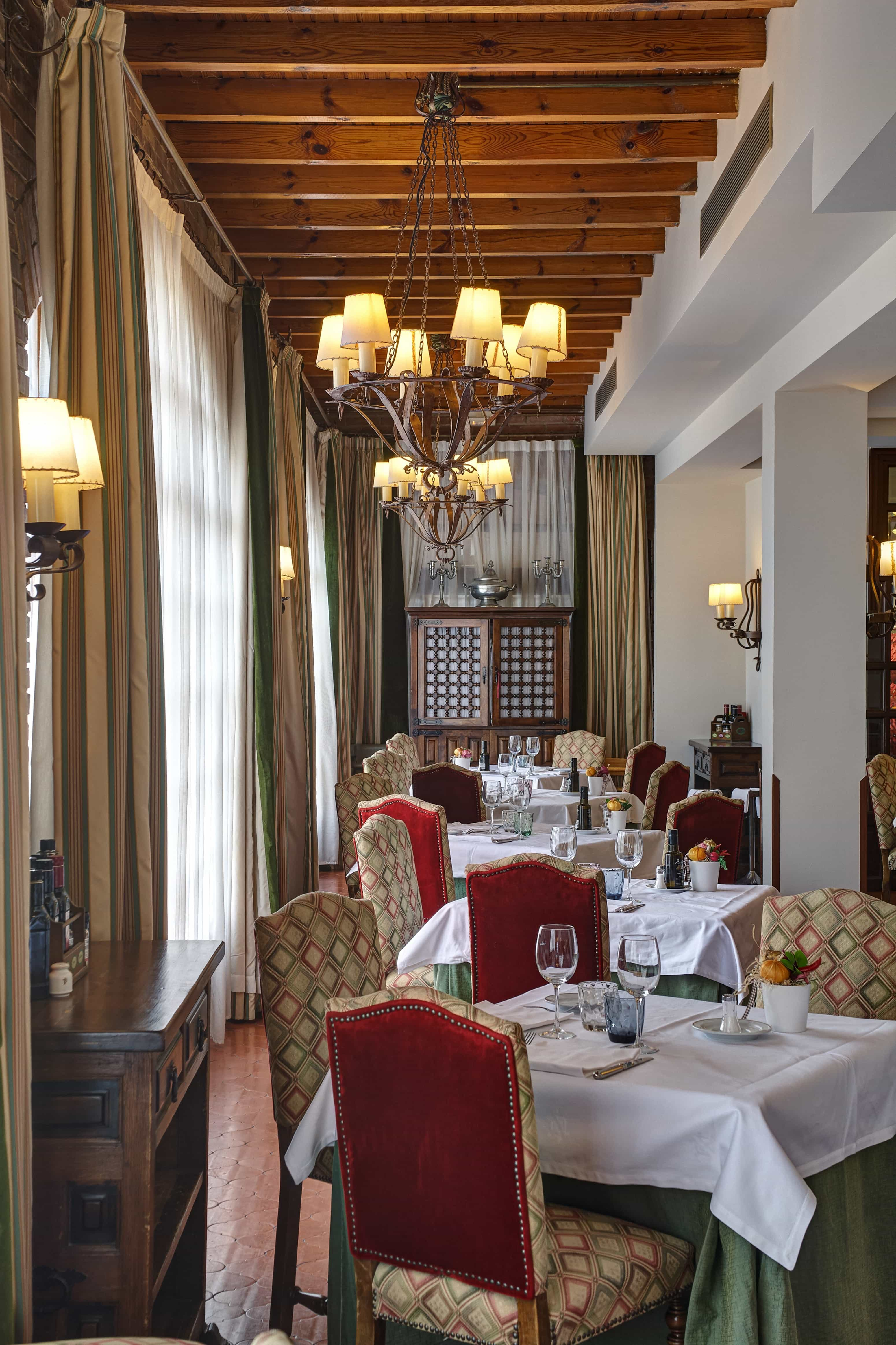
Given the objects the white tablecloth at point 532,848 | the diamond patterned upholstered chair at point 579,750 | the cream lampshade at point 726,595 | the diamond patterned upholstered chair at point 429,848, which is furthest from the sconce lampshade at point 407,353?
the cream lampshade at point 726,595

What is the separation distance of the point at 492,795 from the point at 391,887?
2.52m

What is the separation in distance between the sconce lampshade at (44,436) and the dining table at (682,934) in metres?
2.14

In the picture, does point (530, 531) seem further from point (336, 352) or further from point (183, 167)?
point (336, 352)

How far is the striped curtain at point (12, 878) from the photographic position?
73.5 inches

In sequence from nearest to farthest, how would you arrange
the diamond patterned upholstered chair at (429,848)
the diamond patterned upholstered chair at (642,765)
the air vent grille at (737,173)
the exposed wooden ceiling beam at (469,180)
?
the air vent grille at (737,173) → the diamond patterned upholstered chair at (429,848) → the exposed wooden ceiling beam at (469,180) → the diamond patterned upholstered chair at (642,765)

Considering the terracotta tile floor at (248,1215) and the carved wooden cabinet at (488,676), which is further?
the carved wooden cabinet at (488,676)

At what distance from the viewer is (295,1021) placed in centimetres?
281

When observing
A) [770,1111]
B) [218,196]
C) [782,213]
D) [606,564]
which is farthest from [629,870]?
[606,564]

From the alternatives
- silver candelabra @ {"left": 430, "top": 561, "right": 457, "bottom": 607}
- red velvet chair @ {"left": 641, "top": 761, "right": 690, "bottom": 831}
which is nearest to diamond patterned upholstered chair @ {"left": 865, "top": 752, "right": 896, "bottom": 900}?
red velvet chair @ {"left": 641, "top": 761, "right": 690, "bottom": 831}

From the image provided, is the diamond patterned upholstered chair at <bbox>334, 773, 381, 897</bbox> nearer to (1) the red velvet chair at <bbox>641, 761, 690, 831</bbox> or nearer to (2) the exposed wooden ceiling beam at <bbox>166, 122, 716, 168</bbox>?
(1) the red velvet chair at <bbox>641, 761, 690, 831</bbox>

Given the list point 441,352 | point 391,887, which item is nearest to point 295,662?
point 441,352

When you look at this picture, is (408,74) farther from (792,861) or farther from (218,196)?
(792,861)

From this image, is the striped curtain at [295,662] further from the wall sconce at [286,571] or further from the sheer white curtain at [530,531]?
the sheer white curtain at [530,531]

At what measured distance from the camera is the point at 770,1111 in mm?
2213
